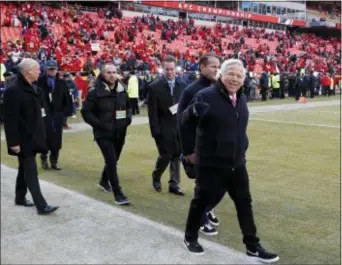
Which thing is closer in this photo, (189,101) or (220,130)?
(220,130)

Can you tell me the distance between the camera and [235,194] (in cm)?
411

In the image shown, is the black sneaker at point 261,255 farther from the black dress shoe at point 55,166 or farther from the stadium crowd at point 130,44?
the stadium crowd at point 130,44

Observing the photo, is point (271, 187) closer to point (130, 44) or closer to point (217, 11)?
point (130, 44)

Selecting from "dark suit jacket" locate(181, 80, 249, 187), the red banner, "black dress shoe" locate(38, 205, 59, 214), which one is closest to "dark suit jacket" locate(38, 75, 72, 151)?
"black dress shoe" locate(38, 205, 59, 214)

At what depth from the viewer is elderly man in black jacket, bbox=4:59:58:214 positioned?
17.3ft

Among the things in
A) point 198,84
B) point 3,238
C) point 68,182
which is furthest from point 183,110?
point 68,182

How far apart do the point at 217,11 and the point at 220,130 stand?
48.3m

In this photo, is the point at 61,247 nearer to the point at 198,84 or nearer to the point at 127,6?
the point at 198,84

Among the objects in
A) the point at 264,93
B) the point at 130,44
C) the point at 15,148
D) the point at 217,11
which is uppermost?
the point at 217,11

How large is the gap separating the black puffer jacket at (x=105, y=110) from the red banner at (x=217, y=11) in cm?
3787

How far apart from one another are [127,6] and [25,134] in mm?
37754

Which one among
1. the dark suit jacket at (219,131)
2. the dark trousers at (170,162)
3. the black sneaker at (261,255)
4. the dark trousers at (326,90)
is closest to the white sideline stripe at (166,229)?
the black sneaker at (261,255)

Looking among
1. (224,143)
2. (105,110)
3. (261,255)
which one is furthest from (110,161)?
(261,255)

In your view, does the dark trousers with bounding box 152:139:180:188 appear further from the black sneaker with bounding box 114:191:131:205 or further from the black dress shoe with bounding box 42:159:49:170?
the black dress shoe with bounding box 42:159:49:170
